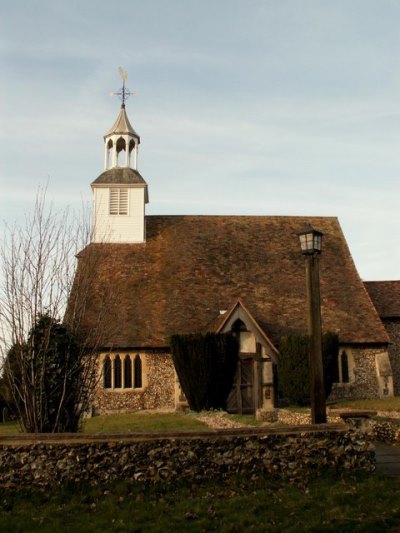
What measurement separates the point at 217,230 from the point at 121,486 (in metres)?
22.4

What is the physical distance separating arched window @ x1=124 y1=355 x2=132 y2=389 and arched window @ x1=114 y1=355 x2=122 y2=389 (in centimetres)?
23

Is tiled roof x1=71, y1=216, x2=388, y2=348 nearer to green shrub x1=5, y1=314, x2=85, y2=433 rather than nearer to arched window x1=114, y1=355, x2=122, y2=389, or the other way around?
arched window x1=114, y1=355, x2=122, y2=389

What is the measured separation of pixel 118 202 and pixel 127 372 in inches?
362

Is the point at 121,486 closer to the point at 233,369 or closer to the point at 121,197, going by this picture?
the point at 233,369

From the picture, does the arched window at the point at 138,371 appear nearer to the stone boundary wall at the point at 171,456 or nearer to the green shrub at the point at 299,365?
the green shrub at the point at 299,365

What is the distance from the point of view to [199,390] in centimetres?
2234

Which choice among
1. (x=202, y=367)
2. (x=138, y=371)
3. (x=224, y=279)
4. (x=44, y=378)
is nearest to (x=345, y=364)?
(x=224, y=279)

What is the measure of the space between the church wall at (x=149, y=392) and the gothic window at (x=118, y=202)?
8.19 metres

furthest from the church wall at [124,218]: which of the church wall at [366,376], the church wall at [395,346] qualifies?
the church wall at [395,346]

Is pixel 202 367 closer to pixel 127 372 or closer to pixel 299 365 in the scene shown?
pixel 299 365

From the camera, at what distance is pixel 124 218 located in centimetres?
2989

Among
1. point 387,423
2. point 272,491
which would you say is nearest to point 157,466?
point 272,491

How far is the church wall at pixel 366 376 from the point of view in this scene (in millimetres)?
25766

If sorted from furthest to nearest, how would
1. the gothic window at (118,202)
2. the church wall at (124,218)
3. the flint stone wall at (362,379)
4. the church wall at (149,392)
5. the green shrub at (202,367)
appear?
the gothic window at (118,202), the church wall at (124,218), the flint stone wall at (362,379), the church wall at (149,392), the green shrub at (202,367)
